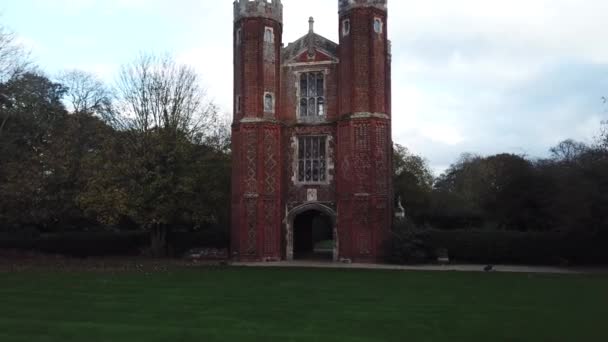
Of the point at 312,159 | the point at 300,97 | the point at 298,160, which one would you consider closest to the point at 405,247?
the point at 312,159

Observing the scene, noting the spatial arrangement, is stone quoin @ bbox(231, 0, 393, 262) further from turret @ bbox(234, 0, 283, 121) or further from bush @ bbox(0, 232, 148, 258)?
bush @ bbox(0, 232, 148, 258)

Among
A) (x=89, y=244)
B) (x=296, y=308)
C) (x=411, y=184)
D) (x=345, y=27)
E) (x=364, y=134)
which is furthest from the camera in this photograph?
(x=411, y=184)

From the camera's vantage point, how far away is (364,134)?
26.1 metres

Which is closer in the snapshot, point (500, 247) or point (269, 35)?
point (500, 247)

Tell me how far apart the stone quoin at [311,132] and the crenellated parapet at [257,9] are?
1.9 inches

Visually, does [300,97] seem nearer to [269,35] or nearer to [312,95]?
[312,95]

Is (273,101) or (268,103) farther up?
(273,101)

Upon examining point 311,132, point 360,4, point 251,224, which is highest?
point 360,4

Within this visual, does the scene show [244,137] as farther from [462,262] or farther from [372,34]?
→ [462,262]

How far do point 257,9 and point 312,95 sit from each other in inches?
191

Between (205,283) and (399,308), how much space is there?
21.0 feet

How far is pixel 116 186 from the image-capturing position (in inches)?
1076

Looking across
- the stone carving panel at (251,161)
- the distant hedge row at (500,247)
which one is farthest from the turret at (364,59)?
the distant hedge row at (500,247)

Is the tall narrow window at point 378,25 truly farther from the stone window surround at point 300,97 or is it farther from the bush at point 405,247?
the bush at point 405,247
